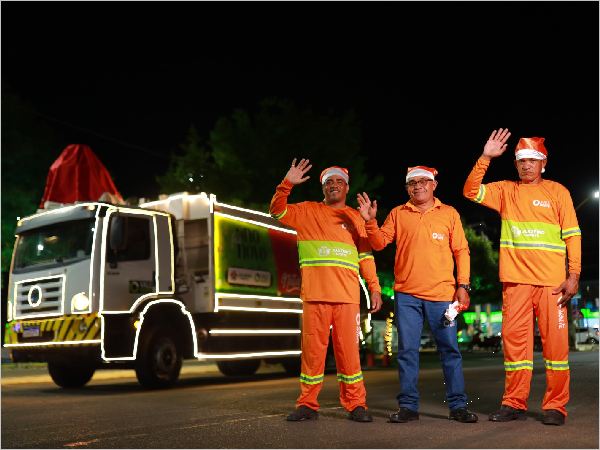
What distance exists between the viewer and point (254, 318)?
15984 mm

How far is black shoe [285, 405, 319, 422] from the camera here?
6.99m

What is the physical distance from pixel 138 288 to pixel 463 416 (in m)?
8.01

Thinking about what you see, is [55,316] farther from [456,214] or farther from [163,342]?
[456,214]

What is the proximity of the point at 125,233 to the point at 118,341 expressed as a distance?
1.68 m

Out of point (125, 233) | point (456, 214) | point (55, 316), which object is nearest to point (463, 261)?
point (456, 214)

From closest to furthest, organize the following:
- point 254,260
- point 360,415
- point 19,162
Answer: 1. point 360,415
2. point 254,260
3. point 19,162

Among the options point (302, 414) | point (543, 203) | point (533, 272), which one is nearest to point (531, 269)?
point (533, 272)

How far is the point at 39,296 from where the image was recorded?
1360cm

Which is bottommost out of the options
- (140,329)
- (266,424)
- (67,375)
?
(266,424)

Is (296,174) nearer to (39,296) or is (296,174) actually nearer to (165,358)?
(165,358)

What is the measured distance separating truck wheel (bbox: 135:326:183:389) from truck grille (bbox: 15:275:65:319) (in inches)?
56.7

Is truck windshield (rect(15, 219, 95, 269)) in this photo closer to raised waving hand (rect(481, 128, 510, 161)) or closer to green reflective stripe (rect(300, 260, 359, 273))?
green reflective stripe (rect(300, 260, 359, 273))

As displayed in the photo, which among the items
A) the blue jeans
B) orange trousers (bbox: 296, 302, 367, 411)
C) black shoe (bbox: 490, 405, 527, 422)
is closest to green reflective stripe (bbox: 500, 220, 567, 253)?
the blue jeans

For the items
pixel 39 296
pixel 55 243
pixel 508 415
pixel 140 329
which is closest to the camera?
pixel 508 415
